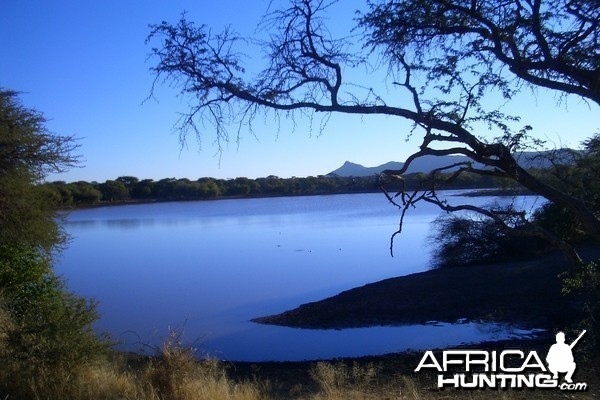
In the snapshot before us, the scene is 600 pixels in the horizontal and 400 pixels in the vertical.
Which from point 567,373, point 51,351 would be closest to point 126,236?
point 51,351

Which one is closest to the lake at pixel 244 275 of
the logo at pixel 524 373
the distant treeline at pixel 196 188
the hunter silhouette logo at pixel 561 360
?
the logo at pixel 524 373

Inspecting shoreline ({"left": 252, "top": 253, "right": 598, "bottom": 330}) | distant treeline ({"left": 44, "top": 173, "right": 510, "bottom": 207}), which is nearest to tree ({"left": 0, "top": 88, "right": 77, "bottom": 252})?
shoreline ({"left": 252, "top": 253, "right": 598, "bottom": 330})

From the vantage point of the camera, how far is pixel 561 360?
8188 millimetres

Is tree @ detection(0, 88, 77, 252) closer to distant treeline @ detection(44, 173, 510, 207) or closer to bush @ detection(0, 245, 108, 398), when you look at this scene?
bush @ detection(0, 245, 108, 398)

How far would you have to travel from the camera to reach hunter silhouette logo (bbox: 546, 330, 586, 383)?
776 centimetres

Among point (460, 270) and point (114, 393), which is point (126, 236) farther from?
point (114, 393)

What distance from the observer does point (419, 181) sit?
25.6 ft

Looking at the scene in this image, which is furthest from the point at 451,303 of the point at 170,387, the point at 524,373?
the point at 170,387

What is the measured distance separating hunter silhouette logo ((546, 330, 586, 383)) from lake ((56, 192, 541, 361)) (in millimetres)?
4031

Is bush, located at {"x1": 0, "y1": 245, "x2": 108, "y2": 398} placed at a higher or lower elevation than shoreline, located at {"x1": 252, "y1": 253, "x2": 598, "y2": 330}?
higher

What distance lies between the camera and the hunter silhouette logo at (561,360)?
7758 mm

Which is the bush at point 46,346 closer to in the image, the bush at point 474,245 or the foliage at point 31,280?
the foliage at point 31,280

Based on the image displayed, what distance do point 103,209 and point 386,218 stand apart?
2921 cm

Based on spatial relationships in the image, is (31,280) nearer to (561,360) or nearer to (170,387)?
(170,387)
